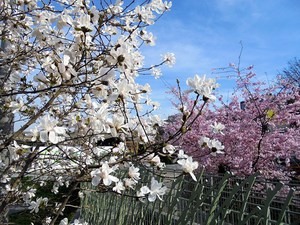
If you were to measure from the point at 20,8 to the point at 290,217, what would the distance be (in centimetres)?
216

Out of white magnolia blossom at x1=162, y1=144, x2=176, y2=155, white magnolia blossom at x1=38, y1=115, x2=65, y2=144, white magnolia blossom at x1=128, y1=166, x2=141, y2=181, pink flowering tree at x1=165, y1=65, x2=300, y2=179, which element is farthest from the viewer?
pink flowering tree at x1=165, y1=65, x2=300, y2=179

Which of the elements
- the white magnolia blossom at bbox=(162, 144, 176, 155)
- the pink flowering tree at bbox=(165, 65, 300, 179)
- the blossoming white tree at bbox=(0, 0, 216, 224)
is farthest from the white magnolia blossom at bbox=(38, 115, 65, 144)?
the pink flowering tree at bbox=(165, 65, 300, 179)

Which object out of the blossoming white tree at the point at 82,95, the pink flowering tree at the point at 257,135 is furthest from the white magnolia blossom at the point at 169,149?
the pink flowering tree at the point at 257,135

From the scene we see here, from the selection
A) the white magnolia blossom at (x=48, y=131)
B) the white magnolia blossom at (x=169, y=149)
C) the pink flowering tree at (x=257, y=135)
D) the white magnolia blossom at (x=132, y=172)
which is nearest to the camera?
the white magnolia blossom at (x=48, y=131)

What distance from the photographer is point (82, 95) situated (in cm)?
187

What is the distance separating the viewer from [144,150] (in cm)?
137

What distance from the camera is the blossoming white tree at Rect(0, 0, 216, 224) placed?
49.8 inches

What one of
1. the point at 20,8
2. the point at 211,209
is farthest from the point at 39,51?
the point at 211,209

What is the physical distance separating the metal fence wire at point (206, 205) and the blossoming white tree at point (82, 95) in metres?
0.19

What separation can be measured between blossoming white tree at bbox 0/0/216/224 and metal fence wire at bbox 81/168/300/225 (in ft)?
0.63

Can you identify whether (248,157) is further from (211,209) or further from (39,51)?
(39,51)

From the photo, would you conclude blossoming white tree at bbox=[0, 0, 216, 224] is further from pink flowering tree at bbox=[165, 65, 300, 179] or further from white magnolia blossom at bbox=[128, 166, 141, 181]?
pink flowering tree at bbox=[165, 65, 300, 179]

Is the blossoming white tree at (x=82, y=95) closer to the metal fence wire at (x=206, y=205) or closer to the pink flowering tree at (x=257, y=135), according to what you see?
the metal fence wire at (x=206, y=205)

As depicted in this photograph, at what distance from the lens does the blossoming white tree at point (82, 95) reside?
4.15 feet
